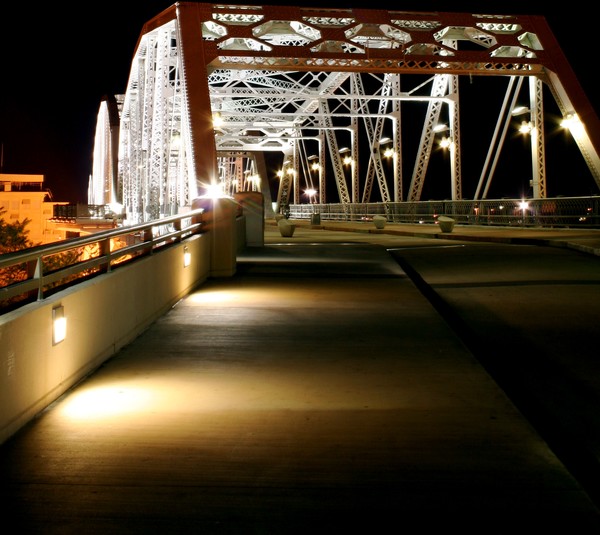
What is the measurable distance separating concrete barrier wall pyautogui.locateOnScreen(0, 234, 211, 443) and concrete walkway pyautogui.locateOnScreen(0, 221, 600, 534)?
0.15m

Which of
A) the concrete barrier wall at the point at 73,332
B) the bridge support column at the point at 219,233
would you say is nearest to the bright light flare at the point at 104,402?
the concrete barrier wall at the point at 73,332

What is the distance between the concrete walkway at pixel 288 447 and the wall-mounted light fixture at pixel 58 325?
470 millimetres

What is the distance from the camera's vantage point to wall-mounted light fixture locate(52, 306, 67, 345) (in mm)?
6113

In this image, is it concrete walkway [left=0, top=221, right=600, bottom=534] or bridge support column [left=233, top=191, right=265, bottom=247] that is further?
bridge support column [left=233, top=191, right=265, bottom=247]

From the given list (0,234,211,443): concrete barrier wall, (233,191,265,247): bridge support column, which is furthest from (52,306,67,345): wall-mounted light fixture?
(233,191,265,247): bridge support column

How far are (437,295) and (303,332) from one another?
3.55 m

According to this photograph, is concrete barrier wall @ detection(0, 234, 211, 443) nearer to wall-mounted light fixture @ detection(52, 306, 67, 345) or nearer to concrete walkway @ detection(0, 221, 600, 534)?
wall-mounted light fixture @ detection(52, 306, 67, 345)

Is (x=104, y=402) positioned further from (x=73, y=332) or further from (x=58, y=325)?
(x=73, y=332)

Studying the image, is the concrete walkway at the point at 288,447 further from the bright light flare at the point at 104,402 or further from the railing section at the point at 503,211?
the railing section at the point at 503,211

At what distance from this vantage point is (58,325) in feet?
20.3

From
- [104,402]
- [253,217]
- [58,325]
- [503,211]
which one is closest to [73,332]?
[58,325]

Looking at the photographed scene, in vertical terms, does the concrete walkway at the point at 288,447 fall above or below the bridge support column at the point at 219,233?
below

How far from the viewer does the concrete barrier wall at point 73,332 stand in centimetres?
527

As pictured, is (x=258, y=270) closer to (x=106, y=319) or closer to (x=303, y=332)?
(x=303, y=332)
